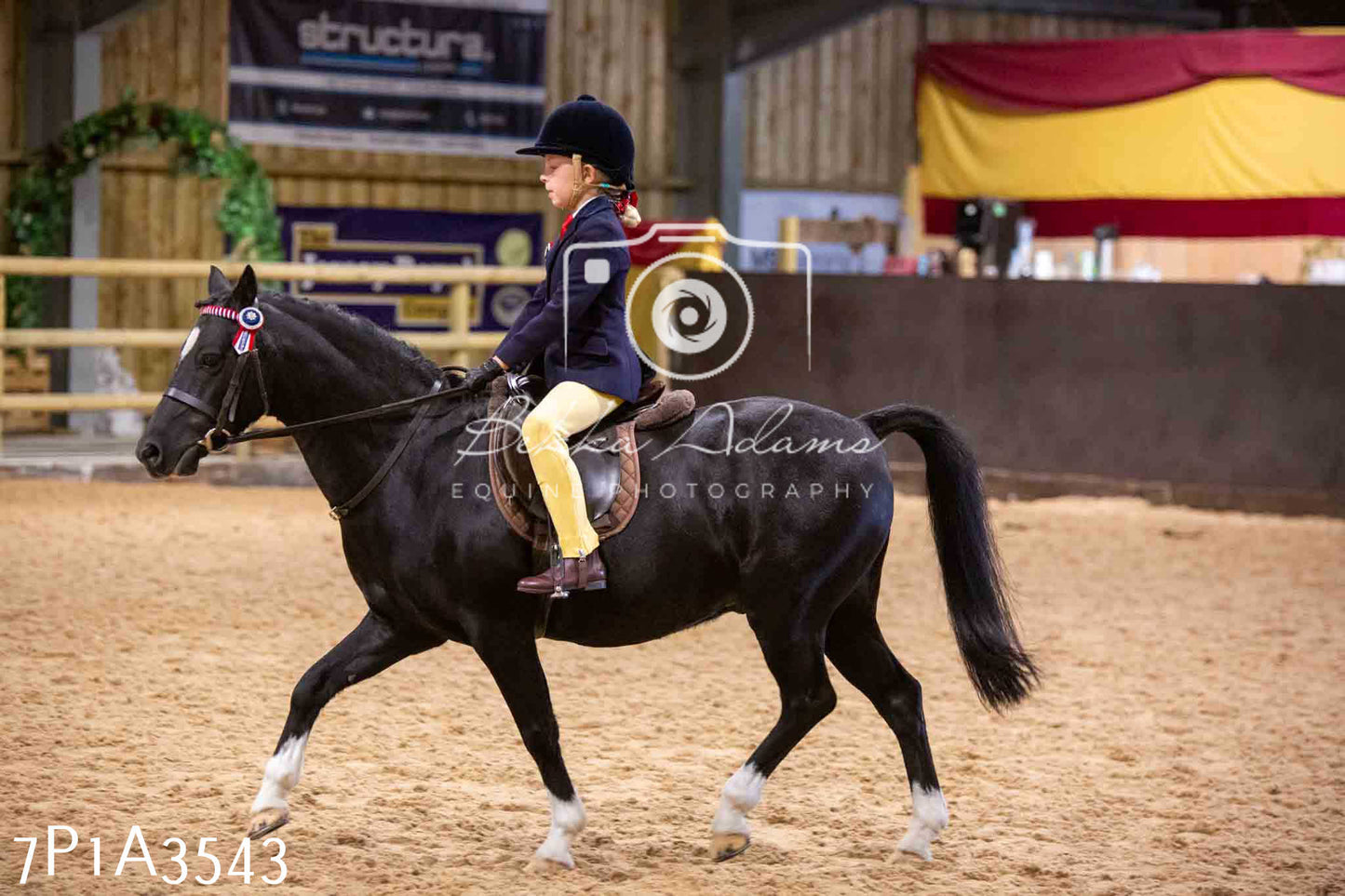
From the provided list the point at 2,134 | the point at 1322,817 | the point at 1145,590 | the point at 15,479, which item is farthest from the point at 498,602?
the point at 2,134

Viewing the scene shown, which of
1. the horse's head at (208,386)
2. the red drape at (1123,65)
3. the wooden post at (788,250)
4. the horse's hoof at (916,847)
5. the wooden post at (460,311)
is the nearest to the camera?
the horse's head at (208,386)

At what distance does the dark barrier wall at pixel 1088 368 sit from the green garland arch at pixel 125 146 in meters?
3.55

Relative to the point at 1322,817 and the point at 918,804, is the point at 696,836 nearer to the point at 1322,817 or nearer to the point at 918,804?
the point at 918,804

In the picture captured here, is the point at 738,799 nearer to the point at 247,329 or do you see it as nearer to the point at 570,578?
the point at 570,578

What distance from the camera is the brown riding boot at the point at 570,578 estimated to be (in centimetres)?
381

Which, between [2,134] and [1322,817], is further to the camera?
[2,134]

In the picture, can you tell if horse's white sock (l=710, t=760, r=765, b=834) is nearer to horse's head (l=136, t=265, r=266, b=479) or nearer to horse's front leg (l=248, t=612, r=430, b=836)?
horse's front leg (l=248, t=612, r=430, b=836)

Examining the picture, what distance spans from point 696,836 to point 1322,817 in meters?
1.81

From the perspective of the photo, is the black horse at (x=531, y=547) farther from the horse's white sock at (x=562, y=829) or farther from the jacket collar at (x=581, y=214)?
the jacket collar at (x=581, y=214)

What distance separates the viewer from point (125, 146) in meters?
12.6

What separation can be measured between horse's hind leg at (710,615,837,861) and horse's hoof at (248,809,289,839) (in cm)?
107

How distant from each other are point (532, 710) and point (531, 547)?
40cm

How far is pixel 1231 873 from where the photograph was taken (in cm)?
393

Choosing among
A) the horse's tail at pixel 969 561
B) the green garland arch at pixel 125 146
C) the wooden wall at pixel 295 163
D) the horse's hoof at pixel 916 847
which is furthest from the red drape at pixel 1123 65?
the horse's hoof at pixel 916 847
